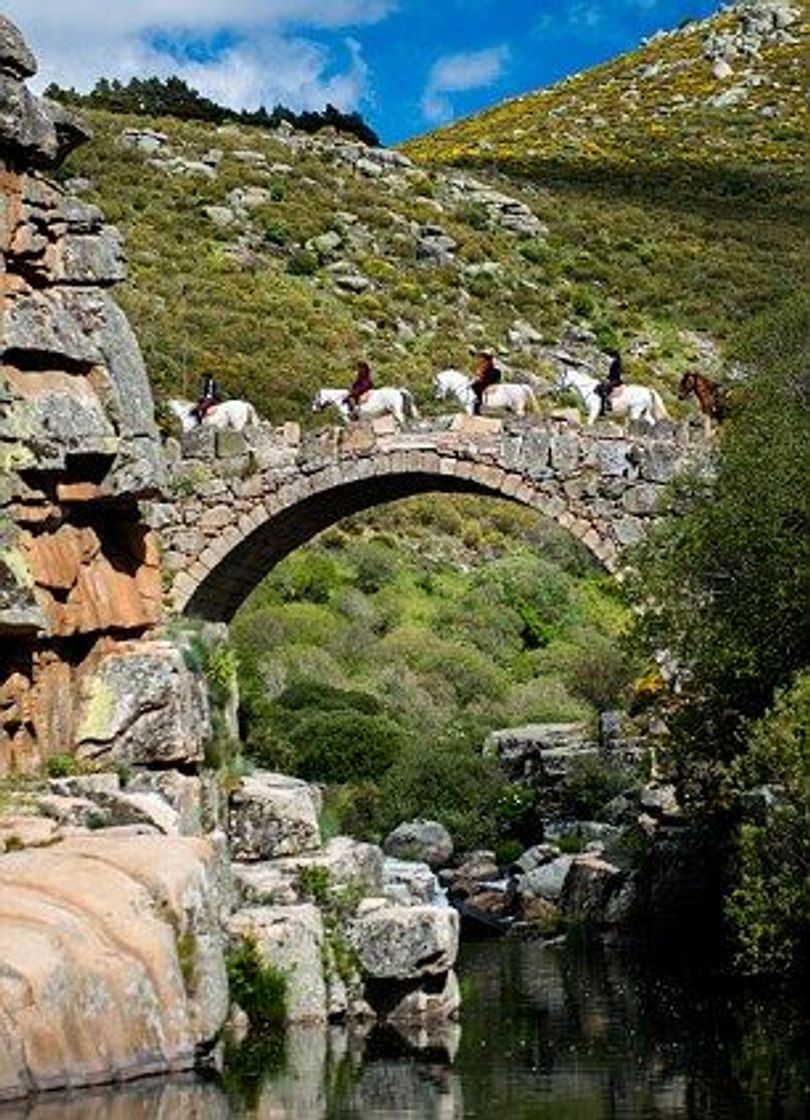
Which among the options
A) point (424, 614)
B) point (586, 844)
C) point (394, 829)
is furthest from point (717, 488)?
point (424, 614)

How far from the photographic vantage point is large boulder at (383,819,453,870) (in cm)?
3544

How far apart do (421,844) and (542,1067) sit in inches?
648

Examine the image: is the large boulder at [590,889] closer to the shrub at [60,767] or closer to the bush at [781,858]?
the bush at [781,858]

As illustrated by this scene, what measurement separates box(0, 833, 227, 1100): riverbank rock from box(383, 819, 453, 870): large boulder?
56.3 feet

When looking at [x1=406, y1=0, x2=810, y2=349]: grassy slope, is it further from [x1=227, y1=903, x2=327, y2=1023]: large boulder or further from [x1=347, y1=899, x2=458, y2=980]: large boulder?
[x1=227, y1=903, x2=327, y2=1023]: large boulder

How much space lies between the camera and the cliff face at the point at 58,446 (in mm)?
21625

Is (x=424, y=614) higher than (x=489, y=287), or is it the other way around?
(x=489, y=287)

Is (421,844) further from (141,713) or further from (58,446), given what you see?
(58,446)

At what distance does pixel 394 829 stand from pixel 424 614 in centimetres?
1650

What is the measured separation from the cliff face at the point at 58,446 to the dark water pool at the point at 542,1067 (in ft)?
15.8

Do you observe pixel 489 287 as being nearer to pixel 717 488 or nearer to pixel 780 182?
pixel 780 182

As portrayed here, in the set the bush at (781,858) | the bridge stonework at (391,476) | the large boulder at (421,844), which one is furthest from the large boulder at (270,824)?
the bridge stonework at (391,476)

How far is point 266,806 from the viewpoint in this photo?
23.2 metres

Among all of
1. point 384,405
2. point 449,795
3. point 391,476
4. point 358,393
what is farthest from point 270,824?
point 358,393
